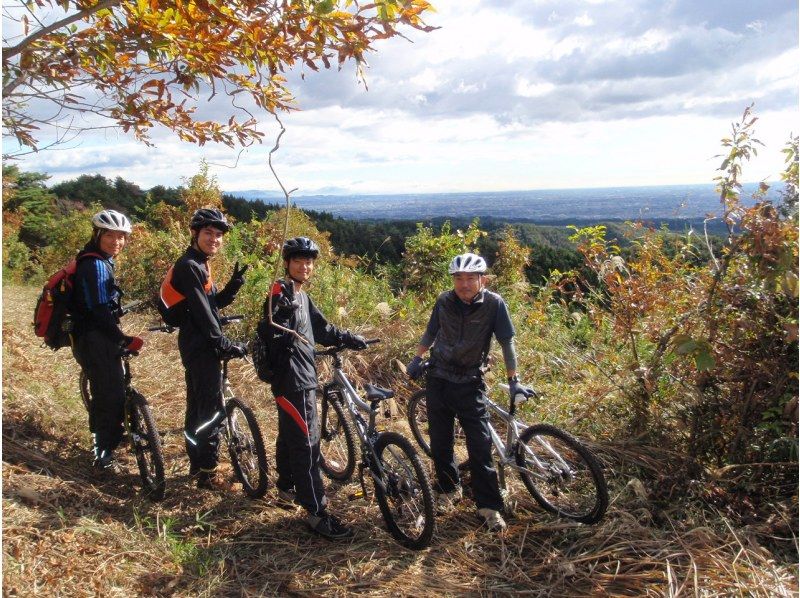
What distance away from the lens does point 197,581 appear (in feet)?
10.6

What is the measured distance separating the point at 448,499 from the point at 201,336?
6.83 ft

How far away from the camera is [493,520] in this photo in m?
3.79

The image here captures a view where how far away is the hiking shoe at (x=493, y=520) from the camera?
3.78 metres

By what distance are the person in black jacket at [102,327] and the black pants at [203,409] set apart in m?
0.48

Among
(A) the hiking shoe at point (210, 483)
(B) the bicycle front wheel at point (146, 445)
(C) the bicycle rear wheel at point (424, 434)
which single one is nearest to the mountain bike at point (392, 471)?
(C) the bicycle rear wheel at point (424, 434)

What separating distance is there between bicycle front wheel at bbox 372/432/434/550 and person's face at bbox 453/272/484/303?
1.02 m

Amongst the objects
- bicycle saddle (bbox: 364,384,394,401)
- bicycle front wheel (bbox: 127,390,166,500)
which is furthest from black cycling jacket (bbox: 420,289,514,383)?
bicycle front wheel (bbox: 127,390,166,500)

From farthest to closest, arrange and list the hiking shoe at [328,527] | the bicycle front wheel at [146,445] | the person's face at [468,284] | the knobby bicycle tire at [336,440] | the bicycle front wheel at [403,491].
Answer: the knobby bicycle tire at [336,440], the bicycle front wheel at [146,445], the person's face at [468,284], the hiking shoe at [328,527], the bicycle front wheel at [403,491]

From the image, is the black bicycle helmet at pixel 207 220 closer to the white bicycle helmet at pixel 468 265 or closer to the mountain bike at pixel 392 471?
the mountain bike at pixel 392 471

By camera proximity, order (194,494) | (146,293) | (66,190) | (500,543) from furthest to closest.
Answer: (66,190) < (146,293) < (194,494) < (500,543)

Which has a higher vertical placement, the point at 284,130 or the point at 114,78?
the point at 114,78

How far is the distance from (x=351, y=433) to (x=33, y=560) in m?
2.14

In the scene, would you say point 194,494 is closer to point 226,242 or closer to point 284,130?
point 284,130

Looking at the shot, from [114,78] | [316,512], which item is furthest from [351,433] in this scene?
[114,78]
